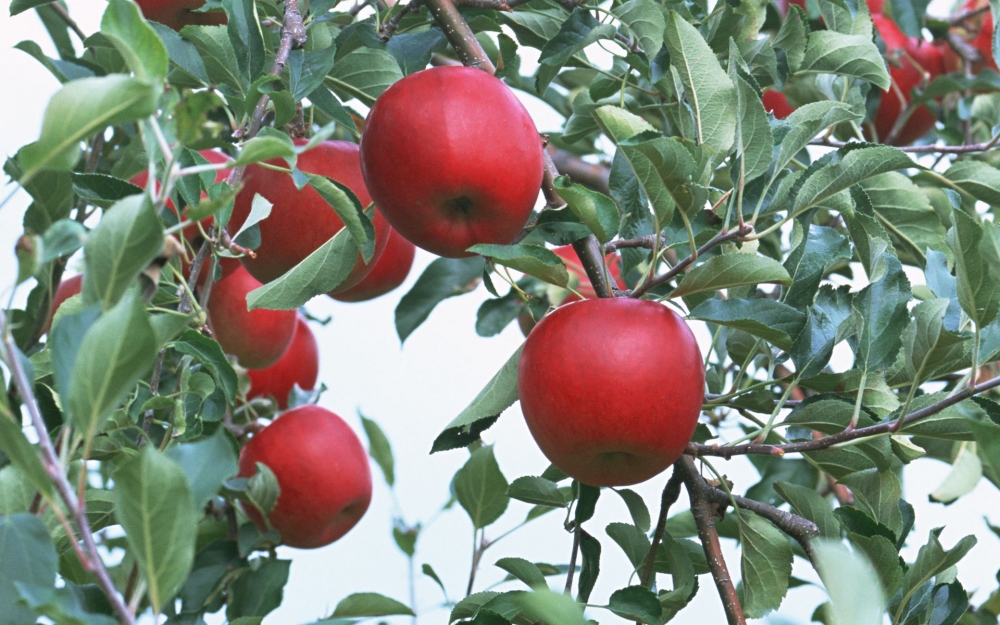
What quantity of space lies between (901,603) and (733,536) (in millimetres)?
360

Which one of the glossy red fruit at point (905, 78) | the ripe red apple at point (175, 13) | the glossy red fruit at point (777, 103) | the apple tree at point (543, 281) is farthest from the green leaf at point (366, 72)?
the glossy red fruit at point (905, 78)

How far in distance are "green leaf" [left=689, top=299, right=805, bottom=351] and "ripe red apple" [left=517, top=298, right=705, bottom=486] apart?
0.07ft

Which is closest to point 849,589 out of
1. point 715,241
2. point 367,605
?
point 715,241

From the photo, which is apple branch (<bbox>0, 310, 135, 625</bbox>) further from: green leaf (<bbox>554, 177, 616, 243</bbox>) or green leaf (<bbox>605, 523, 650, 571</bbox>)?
green leaf (<bbox>605, 523, 650, 571</bbox>)

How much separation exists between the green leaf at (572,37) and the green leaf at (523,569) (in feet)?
1.45

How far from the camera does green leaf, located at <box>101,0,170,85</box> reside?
0.48 metres

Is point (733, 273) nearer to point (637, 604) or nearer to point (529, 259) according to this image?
point (529, 259)

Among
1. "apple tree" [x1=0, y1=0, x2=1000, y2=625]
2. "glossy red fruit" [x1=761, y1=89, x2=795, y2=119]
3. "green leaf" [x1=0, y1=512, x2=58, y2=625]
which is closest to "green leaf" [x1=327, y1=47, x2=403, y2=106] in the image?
"apple tree" [x1=0, y1=0, x2=1000, y2=625]

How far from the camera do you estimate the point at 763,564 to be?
34.2 inches

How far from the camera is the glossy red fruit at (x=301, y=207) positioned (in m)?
0.94

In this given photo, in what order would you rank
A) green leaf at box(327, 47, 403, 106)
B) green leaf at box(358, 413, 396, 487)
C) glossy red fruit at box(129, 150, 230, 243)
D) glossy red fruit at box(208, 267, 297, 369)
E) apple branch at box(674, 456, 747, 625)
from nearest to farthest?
apple branch at box(674, 456, 747, 625), green leaf at box(327, 47, 403, 106), glossy red fruit at box(129, 150, 230, 243), glossy red fruit at box(208, 267, 297, 369), green leaf at box(358, 413, 396, 487)

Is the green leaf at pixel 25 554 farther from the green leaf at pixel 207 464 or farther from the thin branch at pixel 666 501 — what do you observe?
the thin branch at pixel 666 501

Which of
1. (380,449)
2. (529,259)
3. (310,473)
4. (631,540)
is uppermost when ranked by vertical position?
(529,259)

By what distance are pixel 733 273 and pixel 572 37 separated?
0.29 m
